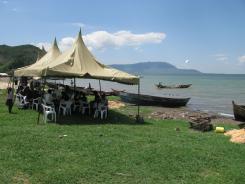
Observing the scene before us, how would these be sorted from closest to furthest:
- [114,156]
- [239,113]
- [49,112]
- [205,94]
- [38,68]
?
[114,156]
[49,112]
[38,68]
[239,113]
[205,94]

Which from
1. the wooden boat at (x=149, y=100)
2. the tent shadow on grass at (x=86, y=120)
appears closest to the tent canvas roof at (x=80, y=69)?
the tent shadow on grass at (x=86, y=120)

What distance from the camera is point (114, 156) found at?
10508 millimetres

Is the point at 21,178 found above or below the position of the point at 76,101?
below

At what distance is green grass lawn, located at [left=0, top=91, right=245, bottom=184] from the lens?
8.86 m

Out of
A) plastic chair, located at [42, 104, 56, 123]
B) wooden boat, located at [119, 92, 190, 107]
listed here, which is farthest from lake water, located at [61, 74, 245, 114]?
plastic chair, located at [42, 104, 56, 123]

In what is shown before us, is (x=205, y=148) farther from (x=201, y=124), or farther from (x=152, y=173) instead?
(x=201, y=124)

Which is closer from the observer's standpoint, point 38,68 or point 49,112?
point 49,112

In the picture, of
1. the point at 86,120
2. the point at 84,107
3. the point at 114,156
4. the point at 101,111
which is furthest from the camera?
the point at 84,107

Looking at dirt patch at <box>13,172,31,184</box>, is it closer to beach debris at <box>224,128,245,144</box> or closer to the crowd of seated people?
beach debris at <box>224,128,245,144</box>

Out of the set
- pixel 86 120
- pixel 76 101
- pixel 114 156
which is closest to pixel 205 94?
pixel 76 101

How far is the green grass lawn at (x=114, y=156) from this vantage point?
8.86 m

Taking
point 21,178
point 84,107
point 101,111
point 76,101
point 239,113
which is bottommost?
point 21,178

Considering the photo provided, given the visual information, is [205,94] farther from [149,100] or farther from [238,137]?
[238,137]

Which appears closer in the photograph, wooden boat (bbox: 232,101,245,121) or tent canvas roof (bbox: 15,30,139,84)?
tent canvas roof (bbox: 15,30,139,84)
